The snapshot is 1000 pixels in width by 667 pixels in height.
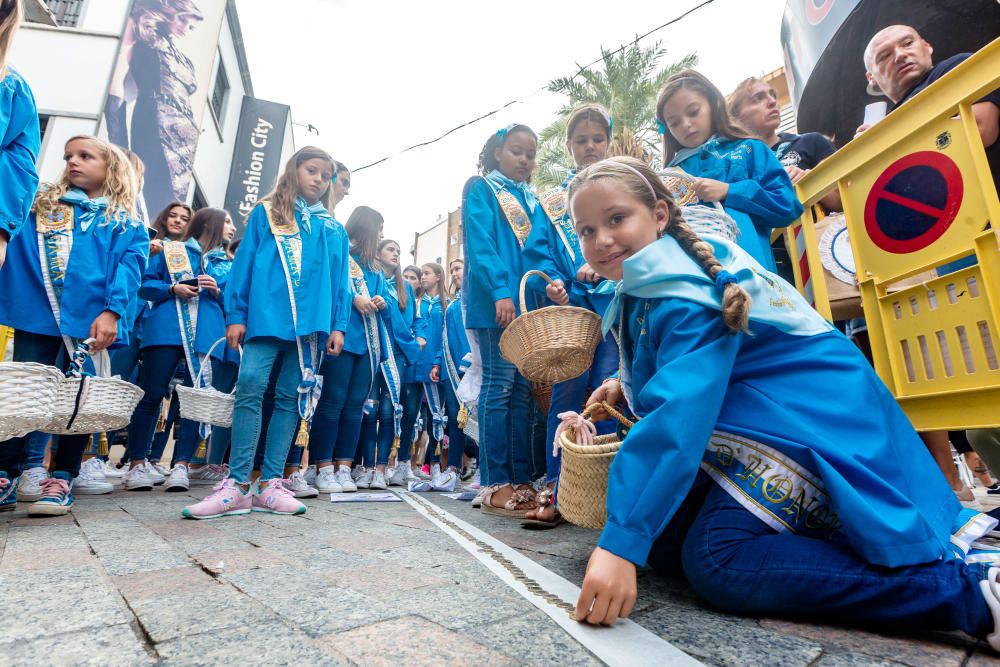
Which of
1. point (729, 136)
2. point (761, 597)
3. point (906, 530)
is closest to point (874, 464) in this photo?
point (906, 530)

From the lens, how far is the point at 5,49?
204cm

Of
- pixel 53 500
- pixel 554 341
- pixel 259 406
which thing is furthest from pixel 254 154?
pixel 554 341

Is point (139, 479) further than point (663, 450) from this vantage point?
Yes

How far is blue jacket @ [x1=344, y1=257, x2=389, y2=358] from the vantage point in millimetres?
4070

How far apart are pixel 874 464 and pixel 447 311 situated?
15.8 feet

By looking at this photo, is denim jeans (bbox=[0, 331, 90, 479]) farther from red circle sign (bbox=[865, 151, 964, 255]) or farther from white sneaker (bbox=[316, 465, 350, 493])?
red circle sign (bbox=[865, 151, 964, 255])

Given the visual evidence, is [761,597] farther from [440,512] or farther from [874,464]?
→ [440,512]

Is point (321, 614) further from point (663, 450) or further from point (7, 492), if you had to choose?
point (7, 492)

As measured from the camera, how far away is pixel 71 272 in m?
2.58

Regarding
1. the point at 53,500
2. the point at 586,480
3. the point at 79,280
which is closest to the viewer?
the point at 586,480

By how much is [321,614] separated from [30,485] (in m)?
2.43

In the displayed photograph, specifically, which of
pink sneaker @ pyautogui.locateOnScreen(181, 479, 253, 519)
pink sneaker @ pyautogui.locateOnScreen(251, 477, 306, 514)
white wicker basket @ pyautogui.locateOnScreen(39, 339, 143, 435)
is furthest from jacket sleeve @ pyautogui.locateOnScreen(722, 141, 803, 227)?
white wicker basket @ pyautogui.locateOnScreen(39, 339, 143, 435)

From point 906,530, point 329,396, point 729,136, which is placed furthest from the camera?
point 329,396

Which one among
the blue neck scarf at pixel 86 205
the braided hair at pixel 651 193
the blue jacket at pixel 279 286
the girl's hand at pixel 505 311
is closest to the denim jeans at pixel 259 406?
the blue jacket at pixel 279 286
